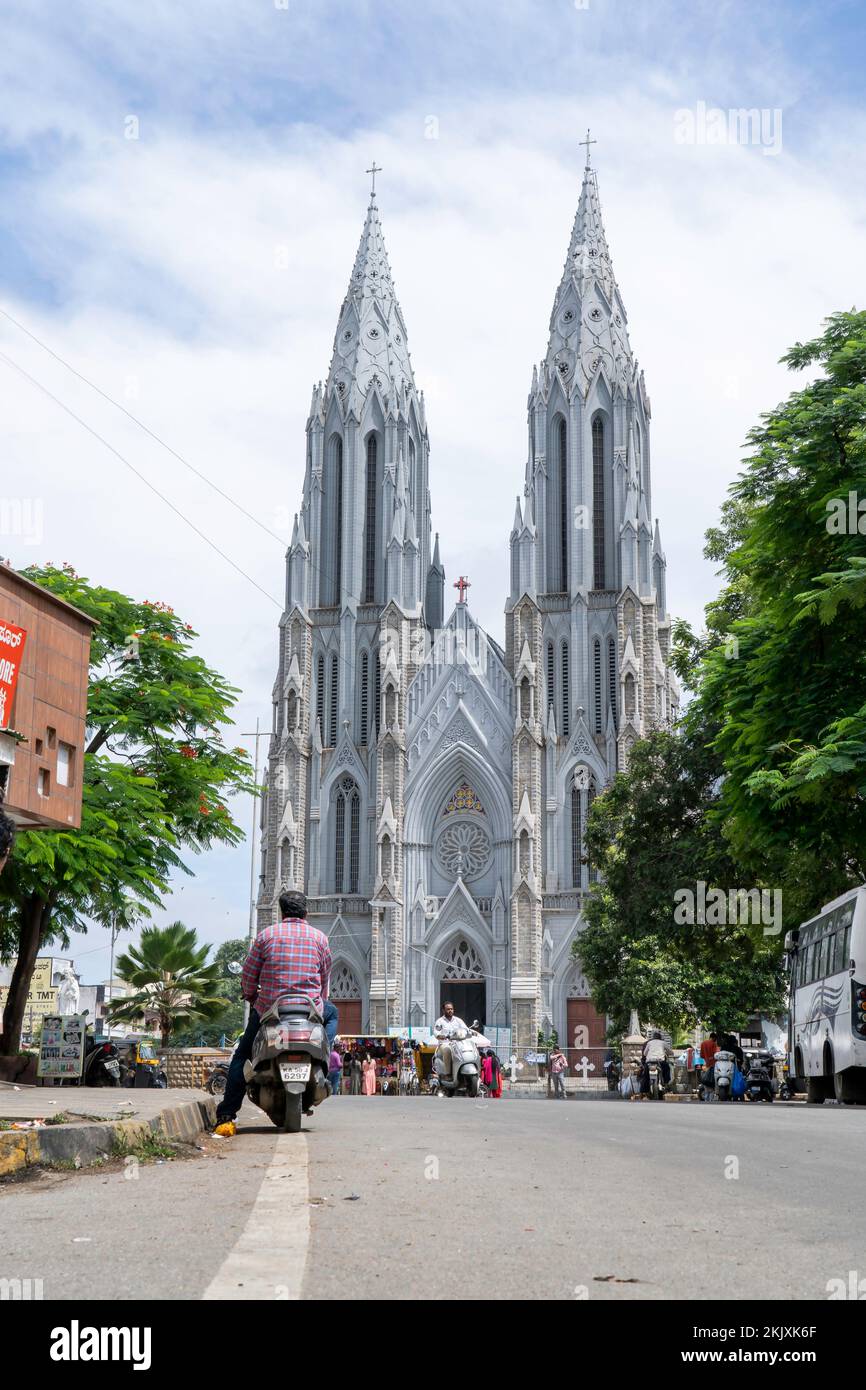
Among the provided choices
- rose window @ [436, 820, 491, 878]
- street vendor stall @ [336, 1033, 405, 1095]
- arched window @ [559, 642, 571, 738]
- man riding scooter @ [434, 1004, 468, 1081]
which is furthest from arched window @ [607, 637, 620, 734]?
man riding scooter @ [434, 1004, 468, 1081]

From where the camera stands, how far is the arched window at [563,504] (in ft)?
189

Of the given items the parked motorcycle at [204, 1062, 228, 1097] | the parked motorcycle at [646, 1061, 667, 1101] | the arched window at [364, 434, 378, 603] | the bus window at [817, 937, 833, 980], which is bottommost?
the parked motorcycle at [646, 1061, 667, 1101]

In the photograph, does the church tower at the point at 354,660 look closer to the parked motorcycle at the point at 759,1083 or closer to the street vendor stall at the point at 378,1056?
the street vendor stall at the point at 378,1056

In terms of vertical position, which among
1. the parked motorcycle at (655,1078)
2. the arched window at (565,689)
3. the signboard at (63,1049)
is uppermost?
the arched window at (565,689)

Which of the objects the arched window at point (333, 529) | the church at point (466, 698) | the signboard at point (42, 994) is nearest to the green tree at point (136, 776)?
the church at point (466, 698)

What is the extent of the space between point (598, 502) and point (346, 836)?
1634cm

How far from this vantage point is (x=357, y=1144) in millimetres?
8258

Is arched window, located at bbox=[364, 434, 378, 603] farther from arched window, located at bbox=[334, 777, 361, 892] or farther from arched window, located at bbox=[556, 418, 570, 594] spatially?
arched window, located at bbox=[334, 777, 361, 892]

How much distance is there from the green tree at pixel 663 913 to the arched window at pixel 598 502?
24.5 metres

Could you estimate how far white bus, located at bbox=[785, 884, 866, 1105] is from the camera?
1599 centimetres

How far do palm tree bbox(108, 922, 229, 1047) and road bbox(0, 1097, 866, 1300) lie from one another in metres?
28.2

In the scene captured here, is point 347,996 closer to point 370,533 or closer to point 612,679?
point 612,679

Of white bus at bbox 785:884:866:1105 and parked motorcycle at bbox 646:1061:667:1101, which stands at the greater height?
white bus at bbox 785:884:866:1105

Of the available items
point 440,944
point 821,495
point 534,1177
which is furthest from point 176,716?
point 440,944
